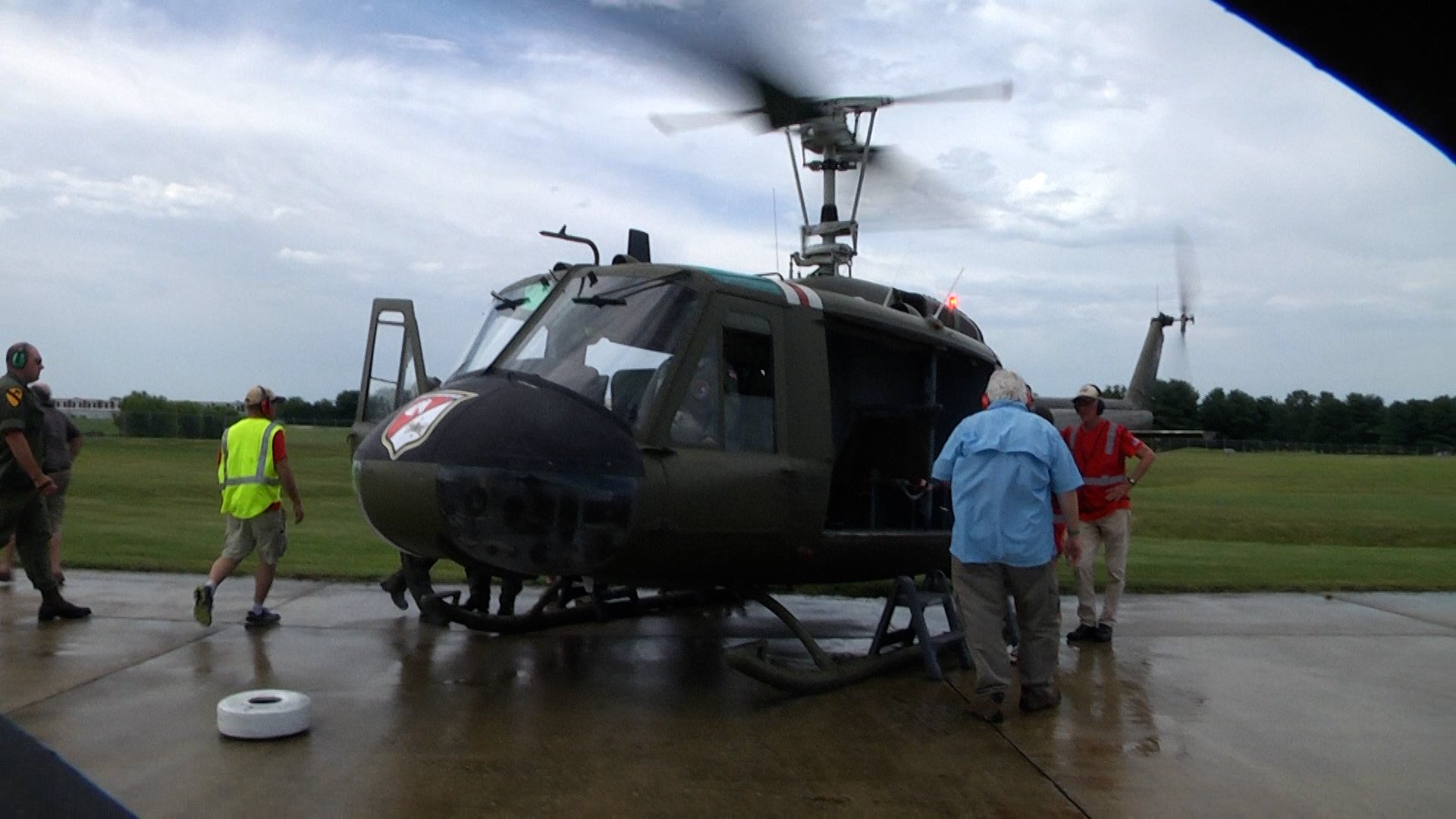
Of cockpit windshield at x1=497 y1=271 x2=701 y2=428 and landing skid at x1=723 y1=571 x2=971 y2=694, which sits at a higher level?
cockpit windshield at x1=497 y1=271 x2=701 y2=428

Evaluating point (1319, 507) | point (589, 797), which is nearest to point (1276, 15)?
point (589, 797)

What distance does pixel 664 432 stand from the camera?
232 inches

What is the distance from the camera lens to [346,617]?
8312 millimetres

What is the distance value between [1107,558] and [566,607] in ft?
13.0

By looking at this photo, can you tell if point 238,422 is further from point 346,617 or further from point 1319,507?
point 1319,507

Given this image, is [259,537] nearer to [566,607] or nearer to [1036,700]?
[566,607]

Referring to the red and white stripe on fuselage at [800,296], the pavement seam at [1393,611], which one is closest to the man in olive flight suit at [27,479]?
the red and white stripe on fuselage at [800,296]

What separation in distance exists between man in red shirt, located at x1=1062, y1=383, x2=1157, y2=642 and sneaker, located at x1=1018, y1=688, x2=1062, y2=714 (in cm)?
217

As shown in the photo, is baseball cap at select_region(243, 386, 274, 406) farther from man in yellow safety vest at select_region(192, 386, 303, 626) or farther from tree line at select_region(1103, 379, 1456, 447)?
tree line at select_region(1103, 379, 1456, 447)

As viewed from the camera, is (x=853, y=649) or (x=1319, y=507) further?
(x=1319, y=507)

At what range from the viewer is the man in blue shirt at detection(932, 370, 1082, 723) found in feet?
19.1

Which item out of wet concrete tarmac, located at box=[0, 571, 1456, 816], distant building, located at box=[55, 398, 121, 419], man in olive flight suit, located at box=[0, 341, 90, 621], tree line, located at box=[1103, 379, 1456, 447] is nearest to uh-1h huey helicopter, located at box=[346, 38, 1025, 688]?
wet concrete tarmac, located at box=[0, 571, 1456, 816]

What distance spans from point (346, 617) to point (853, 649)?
3.69m

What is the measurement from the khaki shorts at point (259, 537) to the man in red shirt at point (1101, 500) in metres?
5.61
